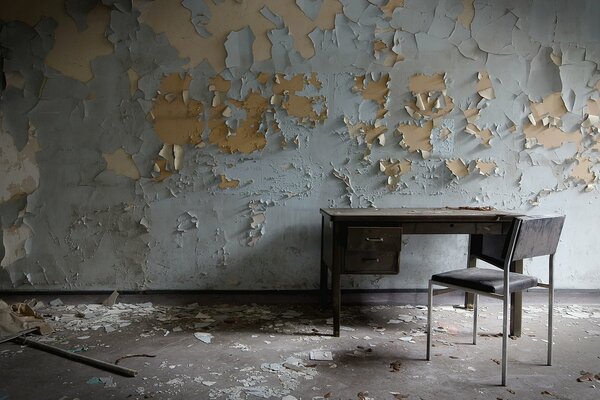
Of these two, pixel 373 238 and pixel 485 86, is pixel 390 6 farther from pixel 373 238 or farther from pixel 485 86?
pixel 373 238

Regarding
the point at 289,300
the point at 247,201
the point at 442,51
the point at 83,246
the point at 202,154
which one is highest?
the point at 442,51

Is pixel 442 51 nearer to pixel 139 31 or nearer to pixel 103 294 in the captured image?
pixel 139 31

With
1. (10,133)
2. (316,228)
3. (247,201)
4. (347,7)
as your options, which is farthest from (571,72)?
(10,133)

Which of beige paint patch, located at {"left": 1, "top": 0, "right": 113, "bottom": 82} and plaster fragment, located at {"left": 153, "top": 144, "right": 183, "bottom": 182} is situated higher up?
beige paint patch, located at {"left": 1, "top": 0, "right": 113, "bottom": 82}

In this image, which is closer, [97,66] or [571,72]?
[97,66]

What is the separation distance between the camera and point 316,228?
3812mm

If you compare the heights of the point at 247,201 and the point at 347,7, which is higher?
the point at 347,7

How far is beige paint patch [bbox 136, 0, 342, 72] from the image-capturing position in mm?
3639

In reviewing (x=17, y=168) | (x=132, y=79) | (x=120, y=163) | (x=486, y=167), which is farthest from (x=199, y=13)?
(x=486, y=167)

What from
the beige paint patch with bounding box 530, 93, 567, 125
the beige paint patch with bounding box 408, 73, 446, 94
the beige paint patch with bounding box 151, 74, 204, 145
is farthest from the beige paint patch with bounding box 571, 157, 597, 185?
the beige paint patch with bounding box 151, 74, 204, 145

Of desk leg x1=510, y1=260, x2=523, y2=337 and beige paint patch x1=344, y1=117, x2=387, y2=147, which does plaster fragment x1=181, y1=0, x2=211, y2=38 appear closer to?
beige paint patch x1=344, y1=117, x2=387, y2=147

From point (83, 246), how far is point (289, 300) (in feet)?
5.01

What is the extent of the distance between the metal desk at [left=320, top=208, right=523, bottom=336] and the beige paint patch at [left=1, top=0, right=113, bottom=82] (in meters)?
2.02

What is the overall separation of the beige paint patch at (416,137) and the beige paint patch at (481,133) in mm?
297
